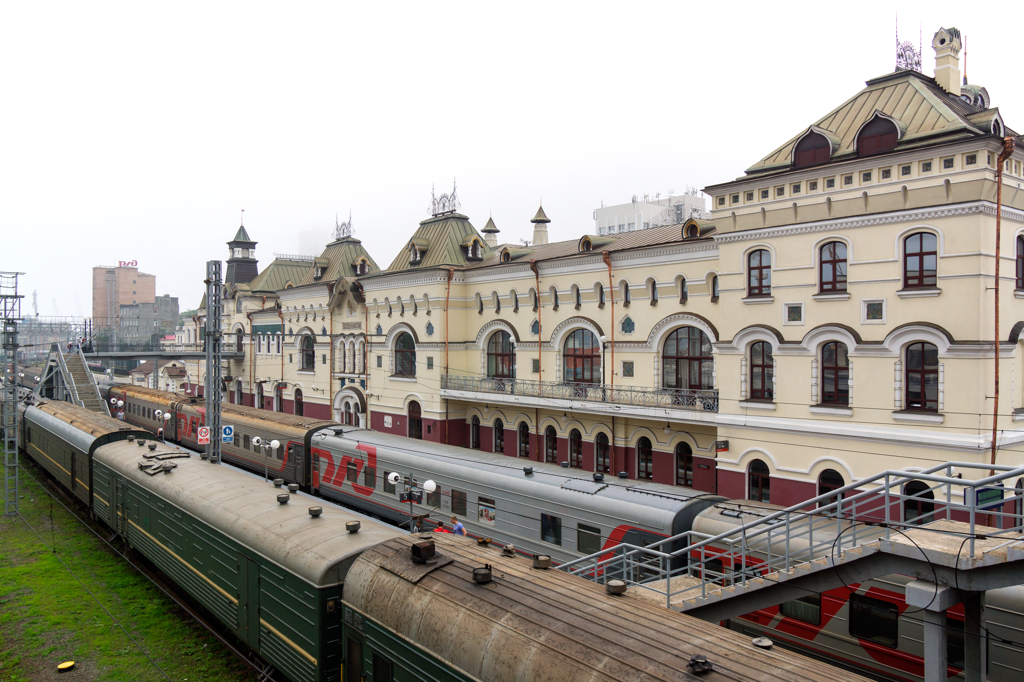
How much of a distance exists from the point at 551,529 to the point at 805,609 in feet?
19.6

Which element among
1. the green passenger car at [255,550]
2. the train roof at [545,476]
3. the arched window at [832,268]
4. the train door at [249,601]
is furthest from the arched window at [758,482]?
the train door at [249,601]

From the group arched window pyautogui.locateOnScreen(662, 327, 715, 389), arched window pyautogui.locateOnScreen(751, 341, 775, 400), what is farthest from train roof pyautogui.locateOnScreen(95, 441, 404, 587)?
arched window pyautogui.locateOnScreen(662, 327, 715, 389)

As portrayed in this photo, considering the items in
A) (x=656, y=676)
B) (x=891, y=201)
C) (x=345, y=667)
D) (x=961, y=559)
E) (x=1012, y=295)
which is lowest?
(x=345, y=667)

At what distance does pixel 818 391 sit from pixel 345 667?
1485 centimetres

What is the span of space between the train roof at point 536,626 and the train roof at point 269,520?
2.62 ft

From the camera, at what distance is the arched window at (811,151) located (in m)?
18.7

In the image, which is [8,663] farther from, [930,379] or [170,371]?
[170,371]

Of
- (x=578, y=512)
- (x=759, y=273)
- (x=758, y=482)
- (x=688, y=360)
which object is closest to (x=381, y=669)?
(x=578, y=512)

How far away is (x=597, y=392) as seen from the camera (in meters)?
26.1

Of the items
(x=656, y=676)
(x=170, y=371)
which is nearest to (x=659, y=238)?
(x=656, y=676)

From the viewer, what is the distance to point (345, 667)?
999 centimetres

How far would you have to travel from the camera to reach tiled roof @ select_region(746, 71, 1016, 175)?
17016 millimetres

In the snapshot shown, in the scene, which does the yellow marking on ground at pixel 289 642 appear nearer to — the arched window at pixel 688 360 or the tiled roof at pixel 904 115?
the arched window at pixel 688 360

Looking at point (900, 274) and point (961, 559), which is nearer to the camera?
point (961, 559)
